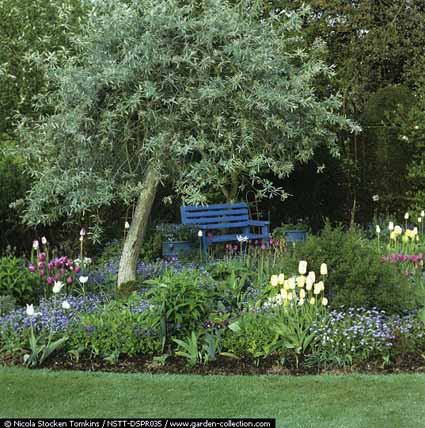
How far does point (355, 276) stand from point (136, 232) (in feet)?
7.20

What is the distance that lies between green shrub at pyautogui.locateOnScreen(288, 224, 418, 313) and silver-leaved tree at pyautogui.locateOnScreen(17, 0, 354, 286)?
34.3 inches

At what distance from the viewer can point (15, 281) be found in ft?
18.5

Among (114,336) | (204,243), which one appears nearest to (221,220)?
(204,243)

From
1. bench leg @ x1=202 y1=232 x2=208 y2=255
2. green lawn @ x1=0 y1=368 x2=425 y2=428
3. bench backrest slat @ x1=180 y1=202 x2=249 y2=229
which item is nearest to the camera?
green lawn @ x1=0 y1=368 x2=425 y2=428

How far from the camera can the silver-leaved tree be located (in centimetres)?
570

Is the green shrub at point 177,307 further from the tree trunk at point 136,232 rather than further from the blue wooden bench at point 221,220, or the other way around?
the blue wooden bench at point 221,220

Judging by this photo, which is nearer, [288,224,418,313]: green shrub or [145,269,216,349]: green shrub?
[145,269,216,349]: green shrub

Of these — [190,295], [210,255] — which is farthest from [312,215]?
[190,295]

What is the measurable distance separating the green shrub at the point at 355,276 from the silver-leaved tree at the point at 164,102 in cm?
87

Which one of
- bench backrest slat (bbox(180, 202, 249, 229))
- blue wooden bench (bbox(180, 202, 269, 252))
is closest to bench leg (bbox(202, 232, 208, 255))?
blue wooden bench (bbox(180, 202, 269, 252))

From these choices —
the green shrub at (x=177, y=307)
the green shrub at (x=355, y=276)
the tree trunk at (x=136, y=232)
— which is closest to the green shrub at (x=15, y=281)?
the tree trunk at (x=136, y=232)

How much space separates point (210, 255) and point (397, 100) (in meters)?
4.23

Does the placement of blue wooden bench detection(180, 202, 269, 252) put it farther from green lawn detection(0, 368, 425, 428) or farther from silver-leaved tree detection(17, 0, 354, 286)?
green lawn detection(0, 368, 425, 428)

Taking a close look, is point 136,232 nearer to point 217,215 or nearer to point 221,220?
point 221,220
